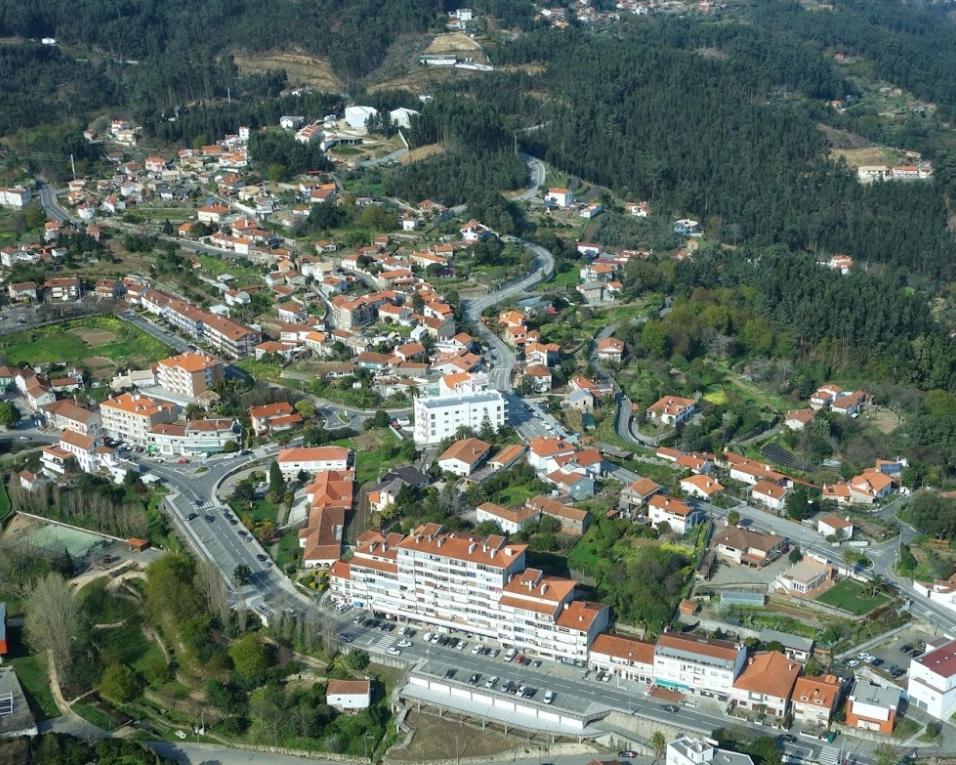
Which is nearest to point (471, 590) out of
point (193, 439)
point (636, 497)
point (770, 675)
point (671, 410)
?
point (636, 497)

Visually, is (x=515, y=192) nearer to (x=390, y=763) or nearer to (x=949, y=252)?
(x=949, y=252)

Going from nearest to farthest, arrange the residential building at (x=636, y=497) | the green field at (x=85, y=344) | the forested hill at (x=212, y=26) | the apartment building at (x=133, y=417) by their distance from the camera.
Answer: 1. the residential building at (x=636, y=497)
2. the apartment building at (x=133, y=417)
3. the green field at (x=85, y=344)
4. the forested hill at (x=212, y=26)

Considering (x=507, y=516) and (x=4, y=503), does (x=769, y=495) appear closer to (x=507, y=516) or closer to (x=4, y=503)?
(x=507, y=516)

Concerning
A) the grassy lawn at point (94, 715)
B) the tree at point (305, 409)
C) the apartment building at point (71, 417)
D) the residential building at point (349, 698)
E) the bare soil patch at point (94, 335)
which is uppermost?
the residential building at point (349, 698)

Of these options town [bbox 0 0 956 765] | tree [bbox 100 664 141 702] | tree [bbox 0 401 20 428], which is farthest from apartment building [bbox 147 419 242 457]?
tree [bbox 100 664 141 702]

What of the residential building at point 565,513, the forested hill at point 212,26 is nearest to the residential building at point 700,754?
the residential building at point 565,513

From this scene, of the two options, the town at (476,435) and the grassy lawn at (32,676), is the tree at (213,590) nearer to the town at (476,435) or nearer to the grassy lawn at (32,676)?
the town at (476,435)

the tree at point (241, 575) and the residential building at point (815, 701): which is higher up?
the residential building at point (815, 701)
